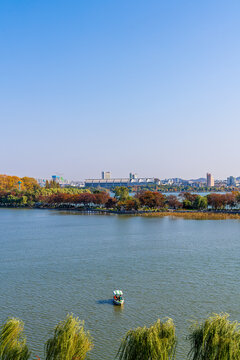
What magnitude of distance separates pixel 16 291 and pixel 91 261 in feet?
10.4

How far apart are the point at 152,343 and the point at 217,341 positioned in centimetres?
65

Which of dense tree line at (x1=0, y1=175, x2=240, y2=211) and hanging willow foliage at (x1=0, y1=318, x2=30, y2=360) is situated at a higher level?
dense tree line at (x1=0, y1=175, x2=240, y2=211)

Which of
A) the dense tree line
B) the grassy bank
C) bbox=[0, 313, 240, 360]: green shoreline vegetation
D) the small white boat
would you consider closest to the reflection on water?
the small white boat

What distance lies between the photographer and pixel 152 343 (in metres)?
3.59

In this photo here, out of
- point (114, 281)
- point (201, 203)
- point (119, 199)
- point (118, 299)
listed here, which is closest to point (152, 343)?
point (118, 299)

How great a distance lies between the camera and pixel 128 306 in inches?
274

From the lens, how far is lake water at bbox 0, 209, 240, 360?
6.32 m

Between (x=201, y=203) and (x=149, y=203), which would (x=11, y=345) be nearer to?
(x=149, y=203)

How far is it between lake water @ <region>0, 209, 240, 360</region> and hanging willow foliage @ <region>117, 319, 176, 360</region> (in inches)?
65.4

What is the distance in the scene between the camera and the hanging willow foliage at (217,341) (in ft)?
11.4

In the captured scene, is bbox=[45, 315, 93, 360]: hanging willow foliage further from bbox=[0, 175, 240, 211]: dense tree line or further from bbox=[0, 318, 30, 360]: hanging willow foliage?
bbox=[0, 175, 240, 211]: dense tree line

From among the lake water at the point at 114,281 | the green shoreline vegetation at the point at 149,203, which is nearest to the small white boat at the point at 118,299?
the lake water at the point at 114,281

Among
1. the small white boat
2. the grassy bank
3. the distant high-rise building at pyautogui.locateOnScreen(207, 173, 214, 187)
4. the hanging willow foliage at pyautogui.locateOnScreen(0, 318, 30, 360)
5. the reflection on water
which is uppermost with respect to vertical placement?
the distant high-rise building at pyautogui.locateOnScreen(207, 173, 214, 187)

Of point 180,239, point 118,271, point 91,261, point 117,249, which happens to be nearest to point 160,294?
point 118,271
